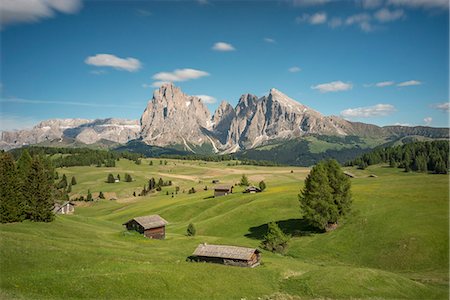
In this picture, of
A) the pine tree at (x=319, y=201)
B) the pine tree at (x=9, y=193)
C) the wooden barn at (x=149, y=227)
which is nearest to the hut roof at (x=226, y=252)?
the wooden barn at (x=149, y=227)

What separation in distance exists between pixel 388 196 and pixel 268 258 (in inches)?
1555

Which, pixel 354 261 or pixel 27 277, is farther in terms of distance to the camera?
pixel 354 261

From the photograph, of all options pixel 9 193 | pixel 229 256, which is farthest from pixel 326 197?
pixel 9 193

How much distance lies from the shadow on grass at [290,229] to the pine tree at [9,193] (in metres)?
43.2

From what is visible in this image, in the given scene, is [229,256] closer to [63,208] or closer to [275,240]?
[275,240]

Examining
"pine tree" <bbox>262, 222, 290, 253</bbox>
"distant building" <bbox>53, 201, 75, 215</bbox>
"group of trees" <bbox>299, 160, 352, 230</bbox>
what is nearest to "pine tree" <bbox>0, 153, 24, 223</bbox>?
"pine tree" <bbox>262, 222, 290, 253</bbox>

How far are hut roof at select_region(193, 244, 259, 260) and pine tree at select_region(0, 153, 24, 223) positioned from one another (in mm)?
30175

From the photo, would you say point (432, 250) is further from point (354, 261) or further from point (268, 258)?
point (268, 258)

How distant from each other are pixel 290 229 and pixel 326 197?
10.3 m

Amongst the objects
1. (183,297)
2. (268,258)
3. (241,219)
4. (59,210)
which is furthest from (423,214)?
(59,210)

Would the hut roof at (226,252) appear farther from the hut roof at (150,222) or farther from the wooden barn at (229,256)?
the hut roof at (150,222)

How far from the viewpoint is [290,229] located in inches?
2840

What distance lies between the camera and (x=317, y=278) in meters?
41.8

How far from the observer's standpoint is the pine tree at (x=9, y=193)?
172 ft
